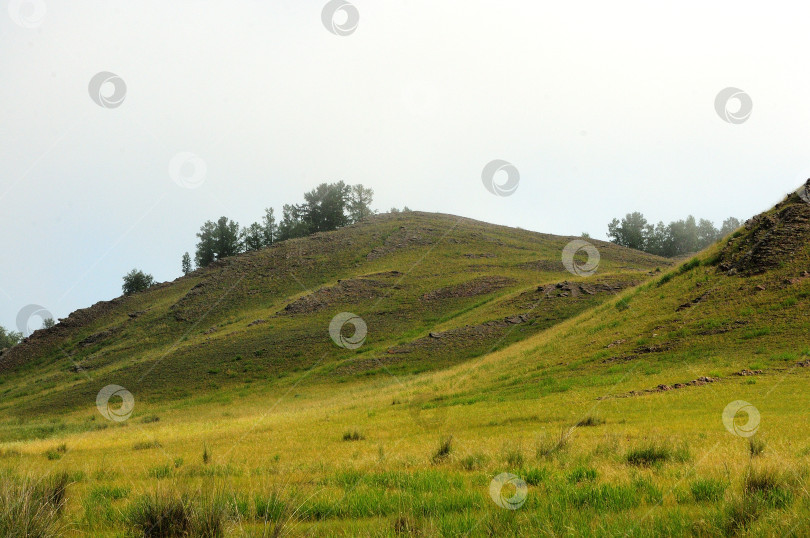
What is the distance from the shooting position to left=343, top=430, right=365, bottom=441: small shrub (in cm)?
1930

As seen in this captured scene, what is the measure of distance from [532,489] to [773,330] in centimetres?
2282

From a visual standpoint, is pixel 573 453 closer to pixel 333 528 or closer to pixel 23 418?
pixel 333 528

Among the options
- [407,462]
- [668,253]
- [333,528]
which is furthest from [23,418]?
[668,253]

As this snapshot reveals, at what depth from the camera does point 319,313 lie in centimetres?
7450

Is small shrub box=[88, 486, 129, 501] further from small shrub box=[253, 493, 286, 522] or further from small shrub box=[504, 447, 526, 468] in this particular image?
small shrub box=[504, 447, 526, 468]

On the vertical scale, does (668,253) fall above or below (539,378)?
above

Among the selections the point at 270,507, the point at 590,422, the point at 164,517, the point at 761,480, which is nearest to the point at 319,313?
the point at 590,422

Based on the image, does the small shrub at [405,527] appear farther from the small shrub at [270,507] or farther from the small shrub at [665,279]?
the small shrub at [665,279]

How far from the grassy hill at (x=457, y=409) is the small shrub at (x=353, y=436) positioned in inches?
3.1

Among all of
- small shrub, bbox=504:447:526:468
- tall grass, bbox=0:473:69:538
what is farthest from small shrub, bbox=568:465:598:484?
tall grass, bbox=0:473:69:538

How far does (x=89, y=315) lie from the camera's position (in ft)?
345

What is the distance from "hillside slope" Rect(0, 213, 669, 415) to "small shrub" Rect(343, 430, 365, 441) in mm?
27816

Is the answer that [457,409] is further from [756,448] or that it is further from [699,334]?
[756,448]

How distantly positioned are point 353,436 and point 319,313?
56.0 metres
